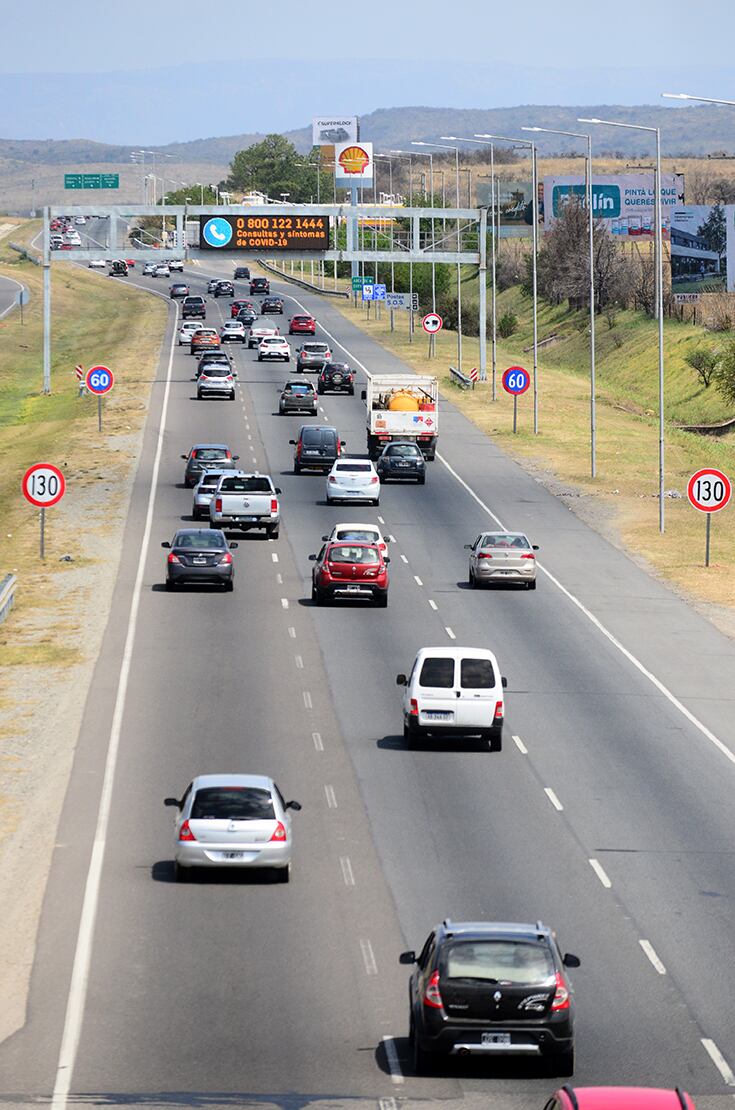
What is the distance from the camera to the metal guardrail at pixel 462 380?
105938 millimetres

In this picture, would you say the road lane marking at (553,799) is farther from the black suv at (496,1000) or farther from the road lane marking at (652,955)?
the black suv at (496,1000)

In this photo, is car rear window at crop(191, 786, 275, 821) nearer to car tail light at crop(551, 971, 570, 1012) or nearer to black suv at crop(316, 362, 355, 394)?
car tail light at crop(551, 971, 570, 1012)

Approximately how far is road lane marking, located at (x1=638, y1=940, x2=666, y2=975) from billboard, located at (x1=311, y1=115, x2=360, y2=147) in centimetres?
13452

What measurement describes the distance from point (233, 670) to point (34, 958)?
57.7 feet

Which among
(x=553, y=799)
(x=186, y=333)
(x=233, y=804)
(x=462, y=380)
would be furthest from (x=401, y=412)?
(x=233, y=804)

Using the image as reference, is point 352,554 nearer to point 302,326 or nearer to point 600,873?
point 600,873

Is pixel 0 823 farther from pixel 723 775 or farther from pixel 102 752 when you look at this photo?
pixel 723 775

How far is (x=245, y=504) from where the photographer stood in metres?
59.0

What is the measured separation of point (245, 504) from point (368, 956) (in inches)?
1432

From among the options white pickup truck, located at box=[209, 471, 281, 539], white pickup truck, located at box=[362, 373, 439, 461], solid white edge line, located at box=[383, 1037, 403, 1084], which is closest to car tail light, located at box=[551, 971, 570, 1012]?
solid white edge line, located at box=[383, 1037, 403, 1084]

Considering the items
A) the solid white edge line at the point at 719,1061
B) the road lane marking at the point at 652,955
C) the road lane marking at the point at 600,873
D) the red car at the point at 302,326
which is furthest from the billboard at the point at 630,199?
the solid white edge line at the point at 719,1061

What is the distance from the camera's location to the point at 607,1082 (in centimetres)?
1872

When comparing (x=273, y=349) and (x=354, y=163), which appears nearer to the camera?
(x=273, y=349)

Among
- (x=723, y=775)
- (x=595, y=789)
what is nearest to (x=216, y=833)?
(x=595, y=789)
